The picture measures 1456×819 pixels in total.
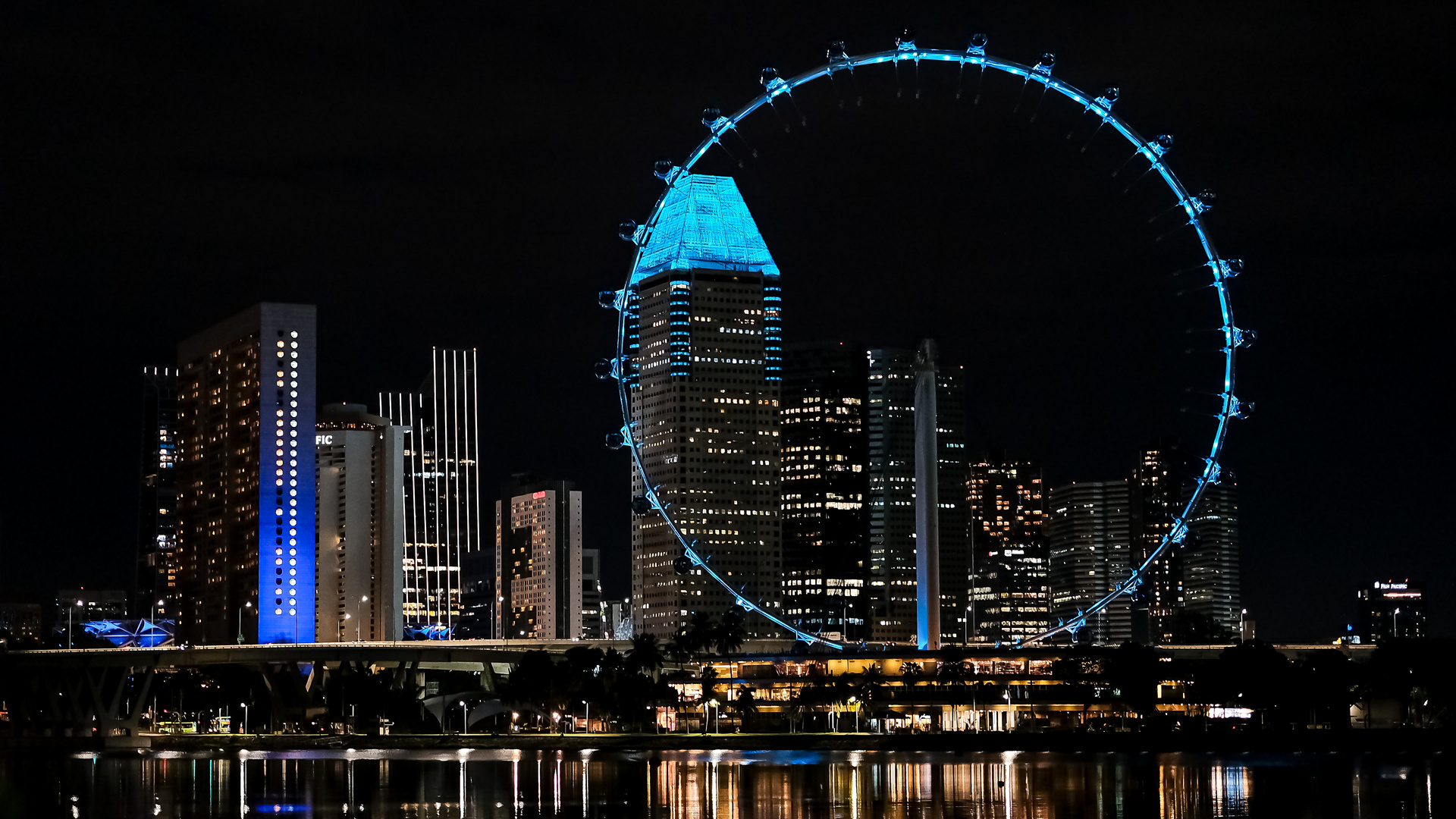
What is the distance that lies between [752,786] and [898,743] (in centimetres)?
5357

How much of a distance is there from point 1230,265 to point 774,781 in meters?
42.1

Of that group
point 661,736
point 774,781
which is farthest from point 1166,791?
point 661,736

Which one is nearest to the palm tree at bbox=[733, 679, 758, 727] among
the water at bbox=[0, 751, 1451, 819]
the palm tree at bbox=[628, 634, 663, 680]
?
the palm tree at bbox=[628, 634, 663, 680]

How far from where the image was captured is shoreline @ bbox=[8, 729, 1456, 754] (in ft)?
477

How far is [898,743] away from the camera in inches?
6033

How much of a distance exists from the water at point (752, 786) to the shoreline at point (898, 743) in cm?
783

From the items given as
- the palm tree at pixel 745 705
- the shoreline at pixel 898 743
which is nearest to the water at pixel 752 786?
the shoreline at pixel 898 743

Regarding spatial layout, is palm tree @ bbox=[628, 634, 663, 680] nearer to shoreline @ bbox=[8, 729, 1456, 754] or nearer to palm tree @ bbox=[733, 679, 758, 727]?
palm tree @ bbox=[733, 679, 758, 727]

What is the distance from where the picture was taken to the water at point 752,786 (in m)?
86.9

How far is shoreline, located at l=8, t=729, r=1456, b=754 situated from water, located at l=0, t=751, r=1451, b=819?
308 inches

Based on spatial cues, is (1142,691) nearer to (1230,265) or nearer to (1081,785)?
(1230,265)

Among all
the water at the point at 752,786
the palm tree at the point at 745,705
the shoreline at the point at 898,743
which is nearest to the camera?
the water at the point at 752,786

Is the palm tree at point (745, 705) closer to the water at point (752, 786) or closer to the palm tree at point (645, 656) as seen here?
the palm tree at point (645, 656)

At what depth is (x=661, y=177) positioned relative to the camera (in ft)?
405
